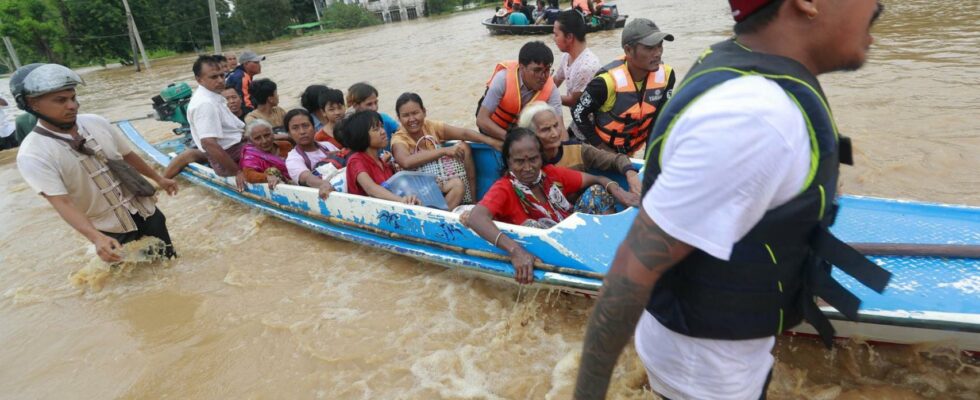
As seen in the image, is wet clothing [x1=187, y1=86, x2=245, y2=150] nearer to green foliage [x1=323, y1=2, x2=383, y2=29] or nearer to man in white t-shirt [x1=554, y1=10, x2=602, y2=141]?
man in white t-shirt [x1=554, y1=10, x2=602, y2=141]

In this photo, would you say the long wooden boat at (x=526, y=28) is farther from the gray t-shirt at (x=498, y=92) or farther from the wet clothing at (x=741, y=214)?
the wet clothing at (x=741, y=214)

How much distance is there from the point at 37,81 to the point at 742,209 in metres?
3.73

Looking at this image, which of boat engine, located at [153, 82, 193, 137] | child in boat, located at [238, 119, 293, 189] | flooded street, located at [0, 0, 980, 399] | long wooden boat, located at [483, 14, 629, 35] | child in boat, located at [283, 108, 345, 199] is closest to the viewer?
flooded street, located at [0, 0, 980, 399]

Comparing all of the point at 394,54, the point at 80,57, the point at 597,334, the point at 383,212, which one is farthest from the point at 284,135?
the point at 80,57

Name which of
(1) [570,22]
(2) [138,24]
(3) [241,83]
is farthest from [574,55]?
(2) [138,24]

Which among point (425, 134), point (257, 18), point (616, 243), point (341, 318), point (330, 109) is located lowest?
point (341, 318)

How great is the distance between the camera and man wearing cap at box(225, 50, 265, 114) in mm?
6306

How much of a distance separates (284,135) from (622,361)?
365cm

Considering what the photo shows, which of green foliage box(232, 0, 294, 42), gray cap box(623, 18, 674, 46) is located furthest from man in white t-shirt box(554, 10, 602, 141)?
green foliage box(232, 0, 294, 42)

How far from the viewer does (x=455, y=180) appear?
388 cm

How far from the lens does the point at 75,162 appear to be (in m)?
3.31

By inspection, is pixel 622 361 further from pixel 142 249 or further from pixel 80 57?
pixel 80 57

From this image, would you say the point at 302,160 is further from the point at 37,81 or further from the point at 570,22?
the point at 570,22

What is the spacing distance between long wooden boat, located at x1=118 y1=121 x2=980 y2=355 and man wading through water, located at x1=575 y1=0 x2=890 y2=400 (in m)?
1.30
